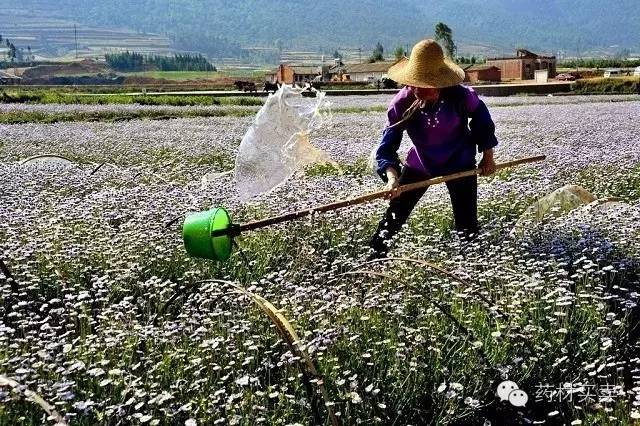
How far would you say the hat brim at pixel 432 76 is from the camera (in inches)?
205

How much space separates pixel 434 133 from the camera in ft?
17.9

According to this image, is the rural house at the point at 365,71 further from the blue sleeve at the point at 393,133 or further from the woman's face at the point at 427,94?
the woman's face at the point at 427,94

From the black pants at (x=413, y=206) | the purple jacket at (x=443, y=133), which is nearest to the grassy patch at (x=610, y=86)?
the black pants at (x=413, y=206)

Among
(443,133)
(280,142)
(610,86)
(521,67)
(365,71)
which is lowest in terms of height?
(610,86)

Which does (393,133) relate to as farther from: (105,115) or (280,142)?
(105,115)

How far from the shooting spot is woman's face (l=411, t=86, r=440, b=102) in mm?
5390

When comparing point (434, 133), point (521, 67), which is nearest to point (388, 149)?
point (434, 133)

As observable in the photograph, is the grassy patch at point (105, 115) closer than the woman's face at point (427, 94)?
No

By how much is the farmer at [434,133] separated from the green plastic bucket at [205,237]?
1147 millimetres

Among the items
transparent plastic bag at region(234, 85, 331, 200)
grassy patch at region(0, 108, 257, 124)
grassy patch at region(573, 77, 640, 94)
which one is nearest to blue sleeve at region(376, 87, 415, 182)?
transparent plastic bag at region(234, 85, 331, 200)

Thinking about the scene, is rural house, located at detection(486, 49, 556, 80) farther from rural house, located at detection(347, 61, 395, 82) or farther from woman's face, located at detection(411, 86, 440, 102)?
woman's face, located at detection(411, 86, 440, 102)

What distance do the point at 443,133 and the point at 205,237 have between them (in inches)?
71.7

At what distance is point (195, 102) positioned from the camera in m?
32.7

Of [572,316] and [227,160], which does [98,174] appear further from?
[572,316]
